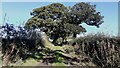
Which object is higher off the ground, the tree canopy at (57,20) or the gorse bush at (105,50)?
the gorse bush at (105,50)

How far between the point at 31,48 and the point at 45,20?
358 inches

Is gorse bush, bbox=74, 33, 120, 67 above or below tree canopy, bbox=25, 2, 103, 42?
above

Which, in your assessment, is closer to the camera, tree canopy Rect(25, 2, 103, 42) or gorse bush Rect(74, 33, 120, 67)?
gorse bush Rect(74, 33, 120, 67)

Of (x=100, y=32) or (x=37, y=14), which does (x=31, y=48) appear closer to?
(x=100, y=32)

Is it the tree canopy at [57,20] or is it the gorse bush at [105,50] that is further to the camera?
the tree canopy at [57,20]

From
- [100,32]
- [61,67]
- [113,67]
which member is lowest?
[61,67]

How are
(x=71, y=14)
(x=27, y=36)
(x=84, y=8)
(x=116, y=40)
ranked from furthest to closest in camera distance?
(x=84, y=8) → (x=71, y=14) → (x=27, y=36) → (x=116, y=40)

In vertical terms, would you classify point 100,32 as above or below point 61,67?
above

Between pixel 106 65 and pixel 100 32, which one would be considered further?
pixel 100 32

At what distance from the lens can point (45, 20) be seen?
2402 cm

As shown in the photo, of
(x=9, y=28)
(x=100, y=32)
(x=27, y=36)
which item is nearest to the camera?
(x=100, y=32)

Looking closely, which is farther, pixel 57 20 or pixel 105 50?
pixel 57 20

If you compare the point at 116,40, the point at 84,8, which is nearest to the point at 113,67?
the point at 116,40

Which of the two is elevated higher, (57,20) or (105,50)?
(105,50)
